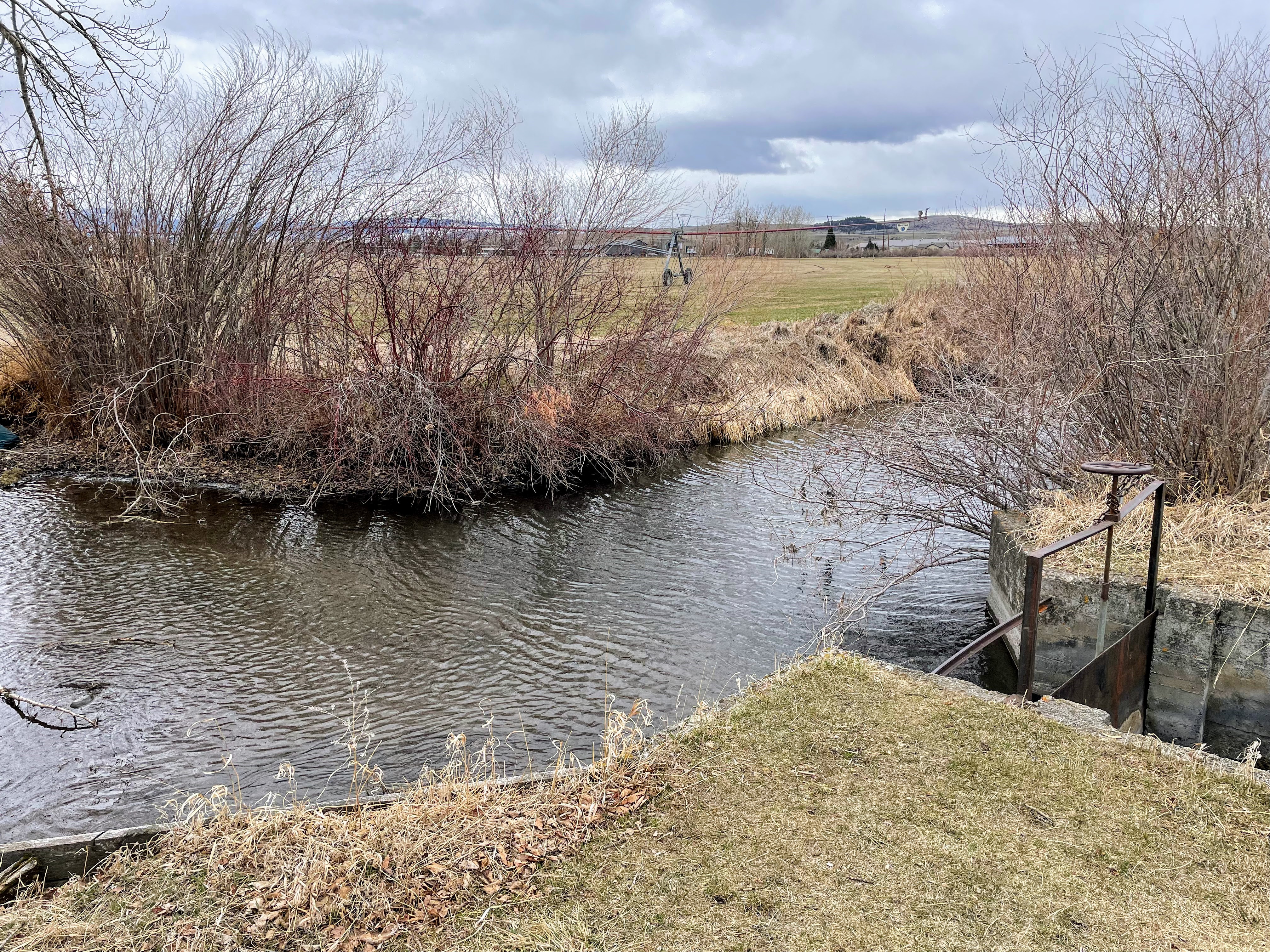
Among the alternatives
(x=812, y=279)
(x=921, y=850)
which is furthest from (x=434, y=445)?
(x=812, y=279)

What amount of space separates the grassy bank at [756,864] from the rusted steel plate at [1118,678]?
700 millimetres

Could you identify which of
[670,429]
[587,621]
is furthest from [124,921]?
[670,429]

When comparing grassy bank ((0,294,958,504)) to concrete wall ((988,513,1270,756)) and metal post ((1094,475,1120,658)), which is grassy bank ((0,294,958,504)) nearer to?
concrete wall ((988,513,1270,756))

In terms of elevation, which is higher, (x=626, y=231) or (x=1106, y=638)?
(x=626, y=231)

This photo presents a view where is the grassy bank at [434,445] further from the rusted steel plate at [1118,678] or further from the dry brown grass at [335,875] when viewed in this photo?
the rusted steel plate at [1118,678]

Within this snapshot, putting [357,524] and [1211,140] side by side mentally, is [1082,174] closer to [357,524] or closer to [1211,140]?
[1211,140]

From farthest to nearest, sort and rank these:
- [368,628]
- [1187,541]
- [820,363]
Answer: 1. [820,363]
2. [368,628]
3. [1187,541]

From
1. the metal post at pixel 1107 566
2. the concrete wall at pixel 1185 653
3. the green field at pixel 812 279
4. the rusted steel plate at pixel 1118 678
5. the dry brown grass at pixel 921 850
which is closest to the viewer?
the dry brown grass at pixel 921 850

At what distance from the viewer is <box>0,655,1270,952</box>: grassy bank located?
3322 mm

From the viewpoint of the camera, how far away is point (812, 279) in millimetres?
37156

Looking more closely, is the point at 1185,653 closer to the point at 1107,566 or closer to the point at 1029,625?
the point at 1107,566

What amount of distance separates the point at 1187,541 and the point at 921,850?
436 cm

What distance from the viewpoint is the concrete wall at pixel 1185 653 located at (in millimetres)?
5852

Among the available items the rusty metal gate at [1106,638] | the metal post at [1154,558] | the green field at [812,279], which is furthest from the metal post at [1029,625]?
the green field at [812,279]
